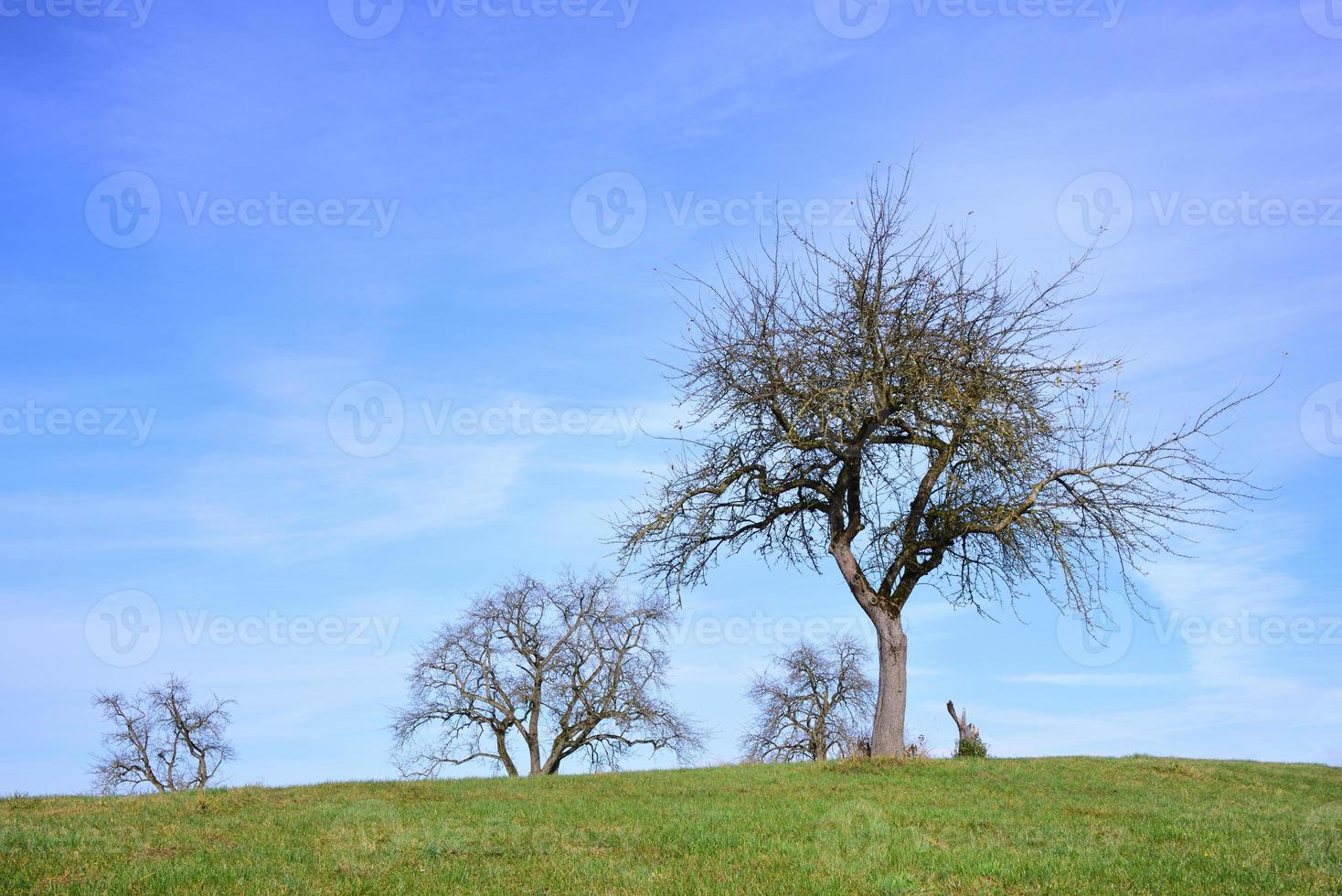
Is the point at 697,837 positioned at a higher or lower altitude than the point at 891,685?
lower

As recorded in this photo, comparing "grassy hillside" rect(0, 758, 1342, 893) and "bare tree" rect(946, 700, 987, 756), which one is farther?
"bare tree" rect(946, 700, 987, 756)

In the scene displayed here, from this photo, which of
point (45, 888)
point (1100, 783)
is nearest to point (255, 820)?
point (45, 888)

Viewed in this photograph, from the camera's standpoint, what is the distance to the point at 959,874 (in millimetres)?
10664

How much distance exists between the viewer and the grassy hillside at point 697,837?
10.4 m

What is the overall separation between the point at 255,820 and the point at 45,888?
→ 495 centimetres

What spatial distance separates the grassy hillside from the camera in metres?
10.4

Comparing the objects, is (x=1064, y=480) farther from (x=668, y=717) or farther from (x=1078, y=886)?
(x=668, y=717)

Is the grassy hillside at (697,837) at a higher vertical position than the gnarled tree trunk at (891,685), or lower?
lower

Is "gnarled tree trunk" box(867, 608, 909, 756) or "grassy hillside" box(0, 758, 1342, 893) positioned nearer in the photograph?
"grassy hillside" box(0, 758, 1342, 893)

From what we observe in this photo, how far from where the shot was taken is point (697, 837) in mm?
12727

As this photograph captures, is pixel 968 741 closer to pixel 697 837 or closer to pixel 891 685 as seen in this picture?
pixel 891 685

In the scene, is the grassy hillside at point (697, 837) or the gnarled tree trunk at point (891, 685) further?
the gnarled tree trunk at point (891, 685)

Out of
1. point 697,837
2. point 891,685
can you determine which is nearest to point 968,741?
point 891,685

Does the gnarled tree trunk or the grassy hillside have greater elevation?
the gnarled tree trunk
